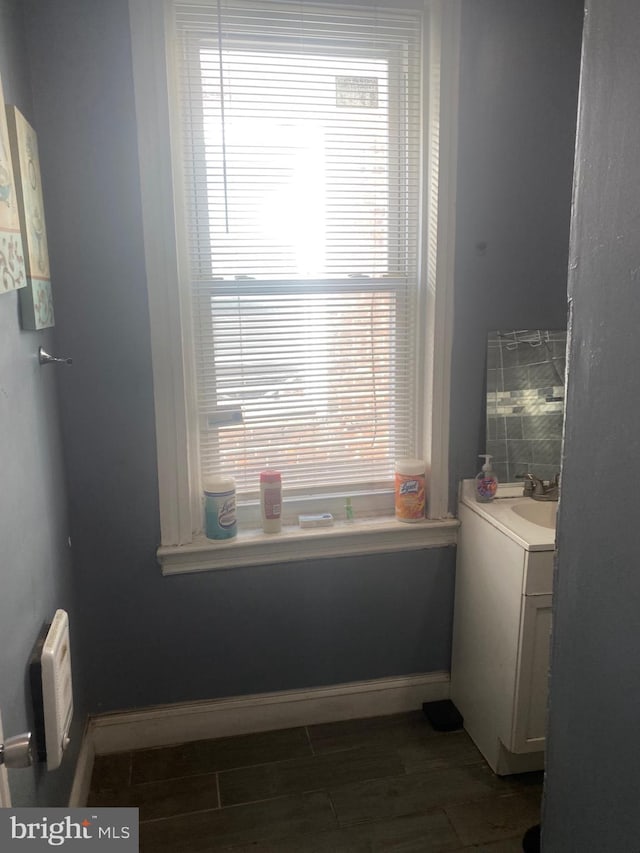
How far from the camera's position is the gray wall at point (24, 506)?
1207mm

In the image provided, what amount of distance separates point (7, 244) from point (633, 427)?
45.0 inches

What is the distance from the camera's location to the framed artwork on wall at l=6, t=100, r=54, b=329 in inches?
55.8

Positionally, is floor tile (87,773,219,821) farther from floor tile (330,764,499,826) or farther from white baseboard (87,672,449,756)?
floor tile (330,764,499,826)

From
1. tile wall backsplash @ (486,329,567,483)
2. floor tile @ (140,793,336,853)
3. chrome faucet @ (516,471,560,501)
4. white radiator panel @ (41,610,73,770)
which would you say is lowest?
floor tile @ (140,793,336,853)

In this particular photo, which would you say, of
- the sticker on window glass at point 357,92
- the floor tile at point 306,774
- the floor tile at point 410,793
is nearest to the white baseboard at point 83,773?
the floor tile at point 306,774

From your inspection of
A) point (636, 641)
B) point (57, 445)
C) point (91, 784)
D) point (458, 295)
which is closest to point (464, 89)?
point (458, 295)

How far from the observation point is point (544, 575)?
180 centimetres

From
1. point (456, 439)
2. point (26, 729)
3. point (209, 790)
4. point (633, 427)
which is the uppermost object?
point (633, 427)

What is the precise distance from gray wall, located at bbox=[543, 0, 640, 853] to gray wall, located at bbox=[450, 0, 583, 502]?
1.39 metres

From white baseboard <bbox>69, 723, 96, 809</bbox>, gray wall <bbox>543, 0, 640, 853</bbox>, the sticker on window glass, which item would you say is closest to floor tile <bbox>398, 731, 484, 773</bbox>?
white baseboard <bbox>69, 723, 96, 809</bbox>

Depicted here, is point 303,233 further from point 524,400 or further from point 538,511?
point 538,511

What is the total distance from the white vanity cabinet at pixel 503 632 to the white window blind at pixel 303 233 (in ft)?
1.43

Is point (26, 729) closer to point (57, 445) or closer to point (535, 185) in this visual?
point (57, 445)
